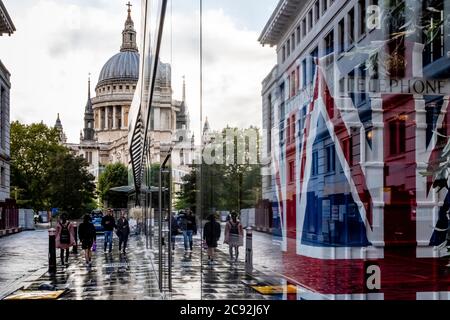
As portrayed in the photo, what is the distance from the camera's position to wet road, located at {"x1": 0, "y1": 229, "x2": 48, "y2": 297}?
4020mm

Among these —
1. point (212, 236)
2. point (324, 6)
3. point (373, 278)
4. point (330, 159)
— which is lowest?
Answer: point (373, 278)

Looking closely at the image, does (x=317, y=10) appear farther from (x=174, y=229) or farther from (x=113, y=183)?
(x=113, y=183)

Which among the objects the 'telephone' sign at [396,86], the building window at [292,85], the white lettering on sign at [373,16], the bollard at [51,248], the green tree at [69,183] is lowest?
the bollard at [51,248]

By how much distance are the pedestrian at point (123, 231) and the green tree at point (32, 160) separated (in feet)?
30.7

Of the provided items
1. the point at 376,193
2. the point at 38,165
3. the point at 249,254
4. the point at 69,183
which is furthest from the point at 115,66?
the point at 376,193

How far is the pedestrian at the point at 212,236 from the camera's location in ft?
7.41

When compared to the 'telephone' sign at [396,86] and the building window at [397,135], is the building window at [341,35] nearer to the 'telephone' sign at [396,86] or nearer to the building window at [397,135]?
the 'telephone' sign at [396,86]

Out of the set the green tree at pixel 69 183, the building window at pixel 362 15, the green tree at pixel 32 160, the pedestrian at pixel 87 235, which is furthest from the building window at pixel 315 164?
the pedestrian at pixel 87 235

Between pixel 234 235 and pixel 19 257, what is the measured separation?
17.2 feet

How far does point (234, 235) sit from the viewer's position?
2236 millimetres

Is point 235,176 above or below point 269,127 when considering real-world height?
below

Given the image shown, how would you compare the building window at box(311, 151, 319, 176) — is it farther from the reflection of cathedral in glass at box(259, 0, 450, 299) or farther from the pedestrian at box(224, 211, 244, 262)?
the pedestrian at box(224, 211, 244, 262)

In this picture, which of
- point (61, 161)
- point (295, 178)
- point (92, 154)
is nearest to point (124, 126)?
point (92, 154)

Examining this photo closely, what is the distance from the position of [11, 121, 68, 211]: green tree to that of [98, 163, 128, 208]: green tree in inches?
86.4
